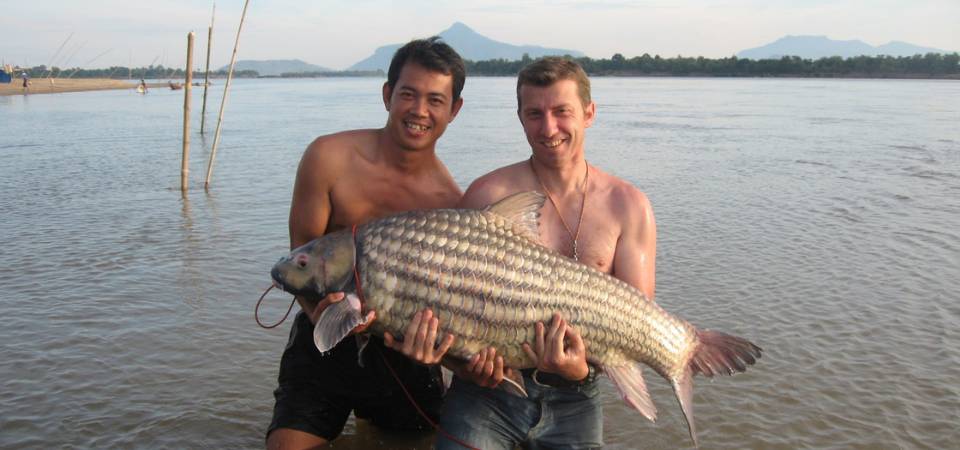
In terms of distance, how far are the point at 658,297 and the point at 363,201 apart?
4.25 m

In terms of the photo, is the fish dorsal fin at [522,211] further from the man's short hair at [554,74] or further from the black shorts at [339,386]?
the black shorts at [339,386]

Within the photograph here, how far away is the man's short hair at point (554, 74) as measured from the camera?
3891 millimetres

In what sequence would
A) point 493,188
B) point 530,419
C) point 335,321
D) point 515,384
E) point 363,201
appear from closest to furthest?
point 335,321 < point 515,384 < point 530,419 < point 493,188 < point 363,201

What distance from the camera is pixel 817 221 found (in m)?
10.7

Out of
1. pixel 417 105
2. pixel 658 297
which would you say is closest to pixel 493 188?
pixel 417 105

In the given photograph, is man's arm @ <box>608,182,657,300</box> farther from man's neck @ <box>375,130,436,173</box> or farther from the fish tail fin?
man's neck @ <box>375,130,436,173</box>

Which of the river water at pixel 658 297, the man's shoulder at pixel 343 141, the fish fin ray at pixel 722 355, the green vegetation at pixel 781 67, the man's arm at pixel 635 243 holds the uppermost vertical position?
the green vegetation at pixel 781 67

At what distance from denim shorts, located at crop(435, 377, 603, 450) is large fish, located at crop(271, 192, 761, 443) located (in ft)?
1.04

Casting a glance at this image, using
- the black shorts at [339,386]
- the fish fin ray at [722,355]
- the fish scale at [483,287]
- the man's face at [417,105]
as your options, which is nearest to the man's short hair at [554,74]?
the man's face at [417,105]

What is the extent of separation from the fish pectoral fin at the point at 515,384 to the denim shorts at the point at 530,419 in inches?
7.5

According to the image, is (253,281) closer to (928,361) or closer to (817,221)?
(928,361)

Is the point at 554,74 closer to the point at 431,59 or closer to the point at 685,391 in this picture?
the point at 431,59

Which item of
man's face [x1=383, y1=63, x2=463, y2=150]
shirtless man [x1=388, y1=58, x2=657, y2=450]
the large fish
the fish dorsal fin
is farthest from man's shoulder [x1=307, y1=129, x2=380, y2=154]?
the fish dorsal fin

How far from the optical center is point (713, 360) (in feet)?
11.5
